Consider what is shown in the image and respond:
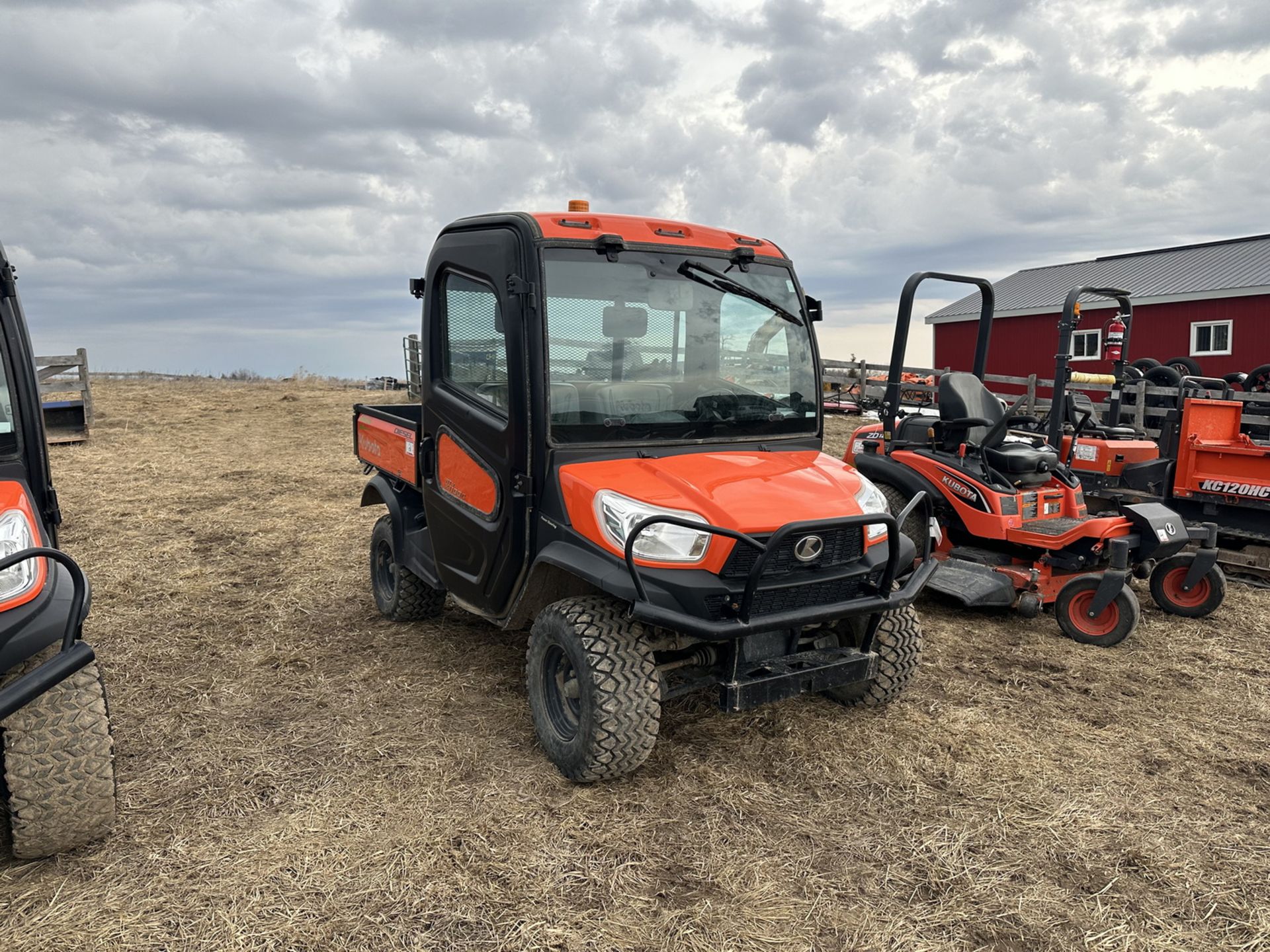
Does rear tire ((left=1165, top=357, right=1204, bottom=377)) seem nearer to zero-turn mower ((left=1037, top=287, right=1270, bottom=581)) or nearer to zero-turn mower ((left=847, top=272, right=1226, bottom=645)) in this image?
zero-turn mower ((left=1037, top=287, right=1270, bottom=581))

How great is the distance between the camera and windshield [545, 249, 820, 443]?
3719 millimetres

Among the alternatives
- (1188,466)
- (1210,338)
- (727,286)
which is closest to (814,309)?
(727,286)

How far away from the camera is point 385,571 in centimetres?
561

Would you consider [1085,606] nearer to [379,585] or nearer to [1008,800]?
[1008,800]

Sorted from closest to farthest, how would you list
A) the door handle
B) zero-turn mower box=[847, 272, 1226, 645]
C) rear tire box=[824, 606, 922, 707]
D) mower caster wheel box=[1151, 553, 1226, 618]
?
1. rear tire box=[824, 606, 922, 707]
2. the door handle
3. zero-turn mower box=[847, 272, 1226, 645]
4. mower caster wheel box=[1151, 553, 1226, 618]

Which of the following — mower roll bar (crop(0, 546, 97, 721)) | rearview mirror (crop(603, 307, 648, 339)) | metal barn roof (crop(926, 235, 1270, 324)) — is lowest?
mower roll bar (crop(0, 546, 97, 721))

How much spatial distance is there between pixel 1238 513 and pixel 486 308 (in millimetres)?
6258

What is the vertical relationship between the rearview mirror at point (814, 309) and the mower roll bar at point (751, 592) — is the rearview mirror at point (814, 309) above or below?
above

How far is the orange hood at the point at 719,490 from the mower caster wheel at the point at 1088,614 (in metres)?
2.34

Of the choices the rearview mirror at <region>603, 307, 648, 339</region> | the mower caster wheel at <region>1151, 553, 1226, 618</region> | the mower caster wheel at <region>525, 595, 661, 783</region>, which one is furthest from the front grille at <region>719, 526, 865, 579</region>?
the mower caster wheel at <region>1151, 553, 1226, 618</region>

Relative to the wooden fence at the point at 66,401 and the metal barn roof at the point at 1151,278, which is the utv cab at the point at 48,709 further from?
the metal barn roof at the point at 1151,278

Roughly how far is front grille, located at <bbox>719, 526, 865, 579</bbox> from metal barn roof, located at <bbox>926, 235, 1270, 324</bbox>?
17.4m

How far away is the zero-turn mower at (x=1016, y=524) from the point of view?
5.33 m

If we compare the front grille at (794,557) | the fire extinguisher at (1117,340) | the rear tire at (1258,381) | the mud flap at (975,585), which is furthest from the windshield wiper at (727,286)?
the rear tire at (1258,381)
